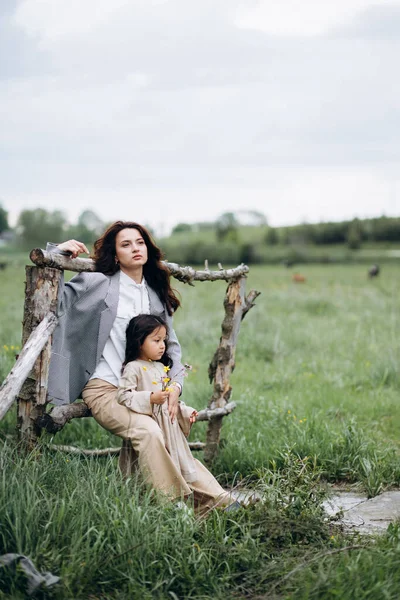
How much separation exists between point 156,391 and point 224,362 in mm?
1455

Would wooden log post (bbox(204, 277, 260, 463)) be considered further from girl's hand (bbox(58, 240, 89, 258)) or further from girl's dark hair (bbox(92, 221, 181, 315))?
girl's hand (bbox(58, 240, 89, 258))

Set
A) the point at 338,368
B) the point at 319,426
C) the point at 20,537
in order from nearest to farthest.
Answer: the point at 20,537, the point at 319,426, the point at 338,368

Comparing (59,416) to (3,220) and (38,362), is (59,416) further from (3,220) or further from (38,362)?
(3,220)

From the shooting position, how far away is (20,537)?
115 inches

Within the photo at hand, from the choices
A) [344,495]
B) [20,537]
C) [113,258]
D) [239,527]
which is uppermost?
[113,258]

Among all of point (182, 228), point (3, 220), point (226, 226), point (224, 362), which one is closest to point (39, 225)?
point (226, 226)

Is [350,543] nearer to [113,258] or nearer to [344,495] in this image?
[344,495]

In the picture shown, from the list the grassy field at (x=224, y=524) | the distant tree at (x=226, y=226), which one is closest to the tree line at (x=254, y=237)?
the distant tree at (x=226, y=226)

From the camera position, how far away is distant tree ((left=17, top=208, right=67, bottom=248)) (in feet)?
146

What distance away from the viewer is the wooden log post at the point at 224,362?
16.9 feet

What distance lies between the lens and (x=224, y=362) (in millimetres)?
5258

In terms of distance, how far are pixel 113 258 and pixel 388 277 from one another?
2344 centimetres

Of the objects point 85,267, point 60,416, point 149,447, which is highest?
point 85,267

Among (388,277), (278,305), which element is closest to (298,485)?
(278,305)
